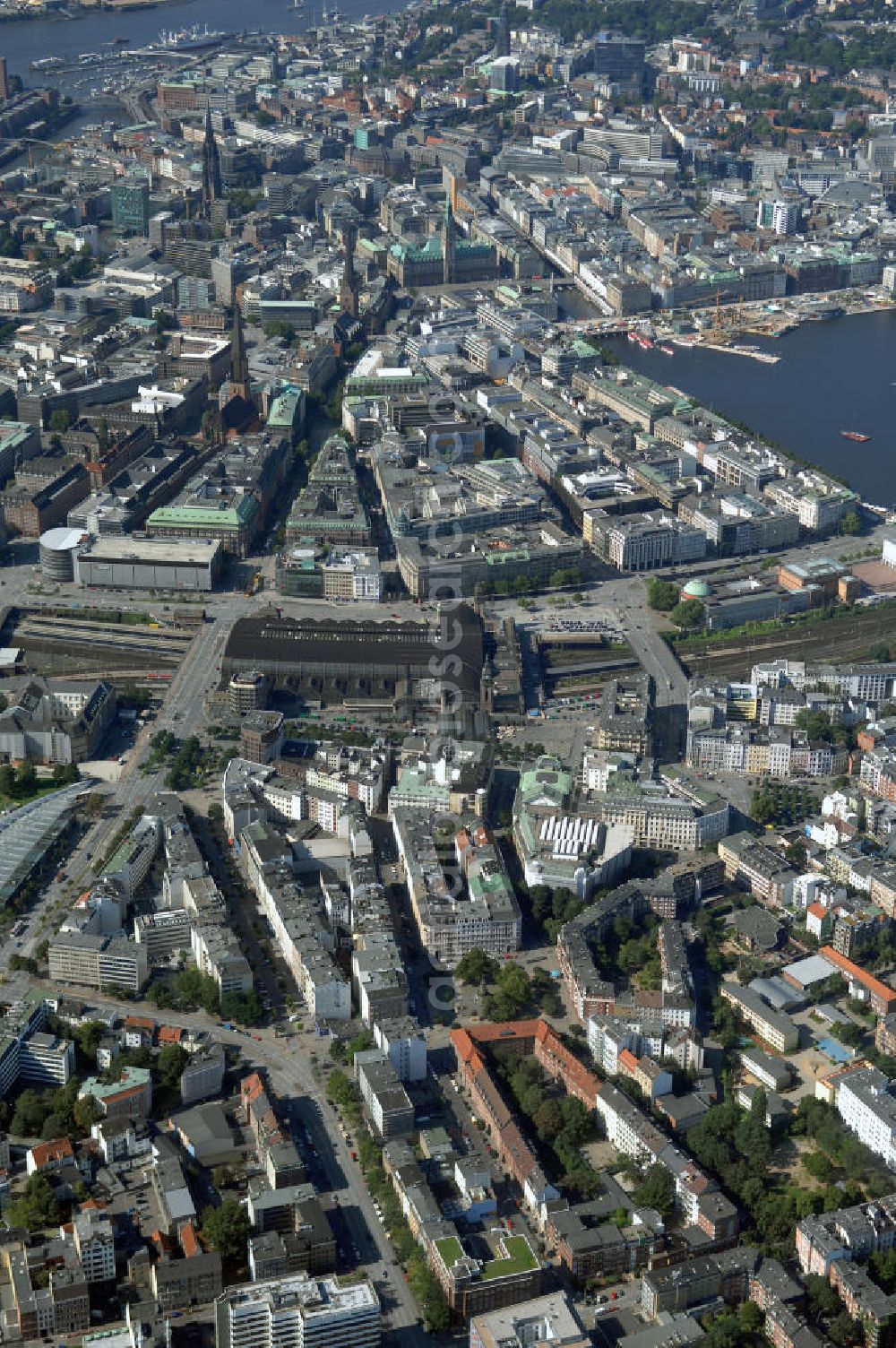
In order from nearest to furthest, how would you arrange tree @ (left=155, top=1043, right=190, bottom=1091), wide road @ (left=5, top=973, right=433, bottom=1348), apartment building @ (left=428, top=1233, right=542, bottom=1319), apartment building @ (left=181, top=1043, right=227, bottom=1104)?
1. apartment building @ (left=428, top=1233, right=542, bottom=1319)
2. wide road @ (left=5, top=973, right=433, bottom=1348)
3. apartment building @ (left=181, top=1043, right=227, bottom=1104)
4. tree @ (left=155, top=1043, right=190, bottom=1091)

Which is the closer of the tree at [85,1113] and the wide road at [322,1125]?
the wide road at [322,1125]

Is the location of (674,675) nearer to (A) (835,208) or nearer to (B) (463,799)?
(B) (463,799)

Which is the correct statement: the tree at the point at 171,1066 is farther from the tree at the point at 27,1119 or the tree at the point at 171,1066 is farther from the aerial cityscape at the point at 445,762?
the tree at the point at 27,1119

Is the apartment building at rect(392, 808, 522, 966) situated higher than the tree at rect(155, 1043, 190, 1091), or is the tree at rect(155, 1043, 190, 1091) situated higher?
the apartment building at rect(392, 808, 522, 966)

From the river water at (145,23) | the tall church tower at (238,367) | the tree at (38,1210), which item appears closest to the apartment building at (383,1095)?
the tree at (38,1210)

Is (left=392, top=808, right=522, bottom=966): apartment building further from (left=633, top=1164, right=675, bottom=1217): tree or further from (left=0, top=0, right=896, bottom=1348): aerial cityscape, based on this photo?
(left=633, top=1164, right=675, bottom=1217): tree

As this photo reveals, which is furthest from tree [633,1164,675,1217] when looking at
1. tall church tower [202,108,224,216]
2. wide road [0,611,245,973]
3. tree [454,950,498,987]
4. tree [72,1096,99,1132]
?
tall church tower [202,108,224,216]

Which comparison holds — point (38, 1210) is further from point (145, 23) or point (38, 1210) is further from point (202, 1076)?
point (145, 23)

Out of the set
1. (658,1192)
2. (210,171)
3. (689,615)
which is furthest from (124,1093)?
(210,171)
